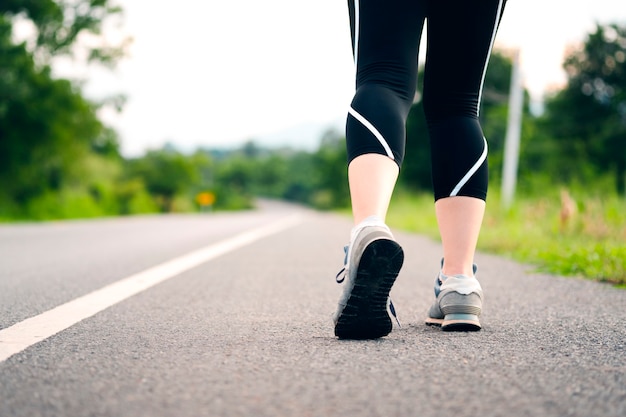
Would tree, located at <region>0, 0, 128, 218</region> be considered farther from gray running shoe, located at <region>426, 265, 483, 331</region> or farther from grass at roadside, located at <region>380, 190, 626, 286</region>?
gray running shoe, located at <region>426, 265, 483, 331</region>

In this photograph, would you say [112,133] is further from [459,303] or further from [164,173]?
[164,173]

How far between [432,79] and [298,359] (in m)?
1.14

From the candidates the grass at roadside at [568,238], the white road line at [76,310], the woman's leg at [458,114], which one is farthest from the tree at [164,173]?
the woman's leg at [458,114]

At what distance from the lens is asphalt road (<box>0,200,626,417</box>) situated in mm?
1184

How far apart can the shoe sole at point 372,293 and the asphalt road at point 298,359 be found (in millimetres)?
55

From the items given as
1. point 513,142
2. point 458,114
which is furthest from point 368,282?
point 513,142

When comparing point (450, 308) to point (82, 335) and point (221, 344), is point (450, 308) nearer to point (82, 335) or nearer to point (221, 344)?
point (221, 344)

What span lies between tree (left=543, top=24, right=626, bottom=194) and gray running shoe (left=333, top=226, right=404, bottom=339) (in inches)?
1492

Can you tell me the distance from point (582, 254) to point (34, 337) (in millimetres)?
3691

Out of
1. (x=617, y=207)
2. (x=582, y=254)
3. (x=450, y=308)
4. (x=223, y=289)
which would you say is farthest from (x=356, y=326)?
(x=617, y=207)

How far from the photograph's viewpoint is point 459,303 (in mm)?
2002

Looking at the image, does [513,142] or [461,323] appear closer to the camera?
[461,323]

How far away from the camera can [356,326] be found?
1.74 meters

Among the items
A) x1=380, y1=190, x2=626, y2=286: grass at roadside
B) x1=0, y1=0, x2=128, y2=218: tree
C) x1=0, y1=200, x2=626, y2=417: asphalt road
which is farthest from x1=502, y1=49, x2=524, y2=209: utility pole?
x1=0, y1=0, x2=128, y2=218: tree
